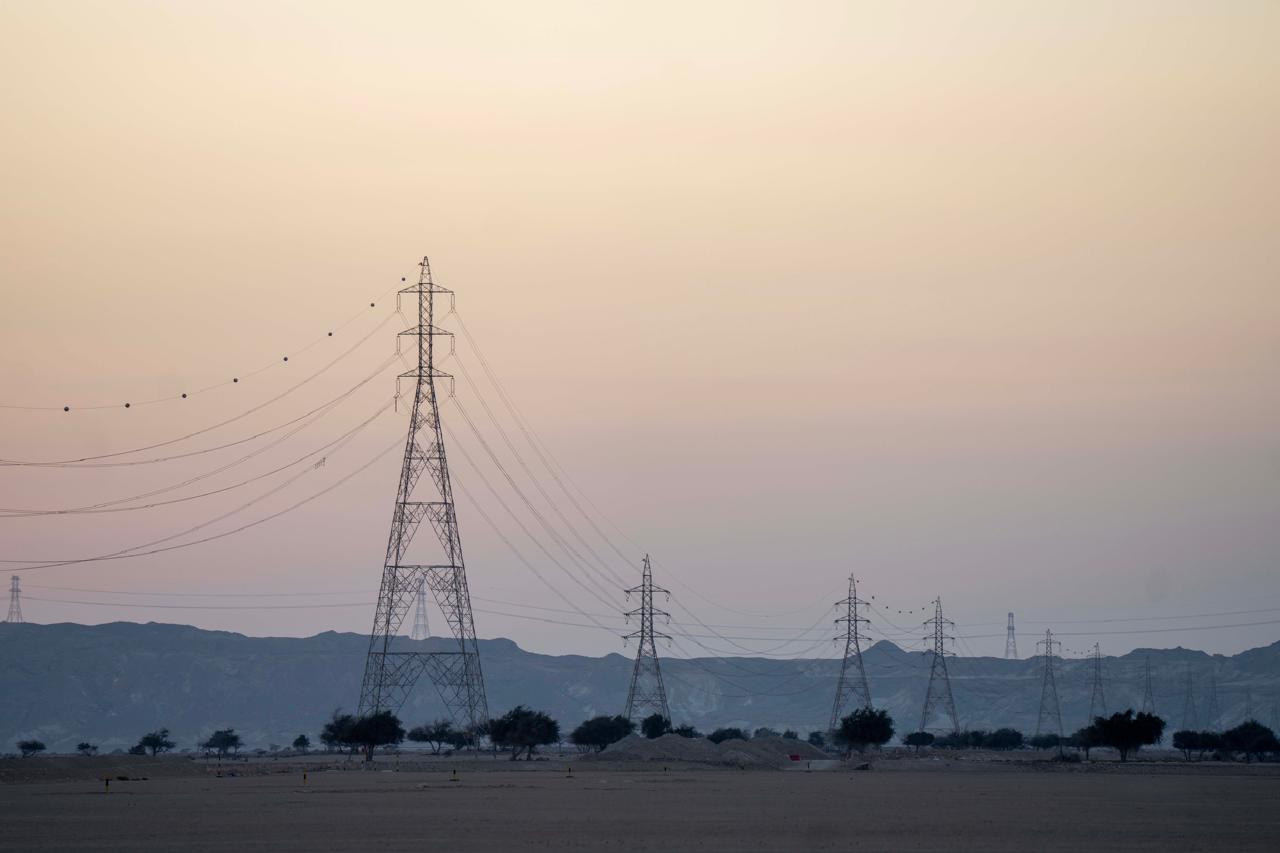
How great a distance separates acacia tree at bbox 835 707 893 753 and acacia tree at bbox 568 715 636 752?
20.6 m

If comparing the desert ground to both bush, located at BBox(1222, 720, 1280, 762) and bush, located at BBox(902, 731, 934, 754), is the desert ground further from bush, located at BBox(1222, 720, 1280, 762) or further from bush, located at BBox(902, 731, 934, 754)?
bush, located at BBox(902, 731, 934, 754)

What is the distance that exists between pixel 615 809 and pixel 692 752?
53743 millimetres

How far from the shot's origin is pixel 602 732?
144 metres

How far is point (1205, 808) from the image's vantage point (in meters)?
60.1

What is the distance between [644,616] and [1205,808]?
6136 centimetres

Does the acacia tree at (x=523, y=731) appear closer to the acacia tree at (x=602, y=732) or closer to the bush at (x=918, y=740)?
the acacia tree at (x=602, y=732)

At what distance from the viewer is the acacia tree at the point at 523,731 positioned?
401 feet

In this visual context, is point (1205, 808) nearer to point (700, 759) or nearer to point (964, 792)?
point (964, 792)

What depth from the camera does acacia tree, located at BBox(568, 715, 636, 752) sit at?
143637 millimetres

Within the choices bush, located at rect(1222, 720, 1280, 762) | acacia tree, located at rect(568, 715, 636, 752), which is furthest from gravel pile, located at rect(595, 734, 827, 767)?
bush, located at rect(1222, 720, 1280, 762)

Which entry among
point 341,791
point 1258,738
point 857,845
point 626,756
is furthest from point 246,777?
point 1258,738

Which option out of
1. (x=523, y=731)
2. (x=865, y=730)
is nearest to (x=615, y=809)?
(x=523, y=731)

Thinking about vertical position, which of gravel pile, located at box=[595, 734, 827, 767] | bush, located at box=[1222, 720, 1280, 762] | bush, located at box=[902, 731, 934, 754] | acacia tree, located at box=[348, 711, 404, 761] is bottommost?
bush, located at box=[902, 731, 934, 754]

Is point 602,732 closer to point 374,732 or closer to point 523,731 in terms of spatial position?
point 523,731
